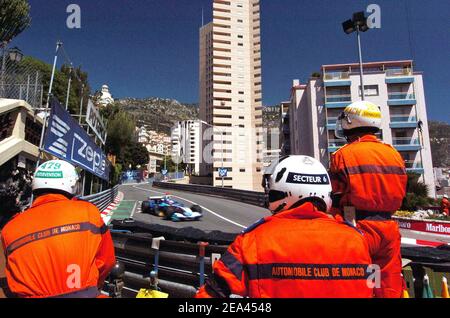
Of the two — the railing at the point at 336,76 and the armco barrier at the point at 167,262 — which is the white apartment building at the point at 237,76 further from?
the armco barrier at the point at 167,262

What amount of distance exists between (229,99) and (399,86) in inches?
1315

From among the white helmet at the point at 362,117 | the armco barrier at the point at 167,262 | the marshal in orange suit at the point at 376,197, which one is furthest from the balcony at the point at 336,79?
the marshal in orange suit at the point at 376,197

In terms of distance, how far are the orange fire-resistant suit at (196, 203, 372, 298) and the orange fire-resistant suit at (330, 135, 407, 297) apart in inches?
30.3

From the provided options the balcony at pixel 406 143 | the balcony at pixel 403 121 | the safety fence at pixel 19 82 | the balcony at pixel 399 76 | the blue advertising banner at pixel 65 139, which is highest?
the balcony at pixel 399 76

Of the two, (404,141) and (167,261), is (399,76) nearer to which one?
(404,141)

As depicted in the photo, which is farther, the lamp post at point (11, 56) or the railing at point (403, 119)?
the railing at point (403, 119)

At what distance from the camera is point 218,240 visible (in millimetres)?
3461

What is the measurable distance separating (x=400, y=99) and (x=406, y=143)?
6.16 metres

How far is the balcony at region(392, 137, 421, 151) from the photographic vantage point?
129 feet

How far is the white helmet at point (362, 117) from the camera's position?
2.29 m

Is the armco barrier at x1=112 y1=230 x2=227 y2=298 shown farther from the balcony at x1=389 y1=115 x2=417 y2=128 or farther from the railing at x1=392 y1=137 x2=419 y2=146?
the balcony at x1=389 y1=115 x2=417 y2=128

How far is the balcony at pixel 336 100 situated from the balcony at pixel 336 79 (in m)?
1.67

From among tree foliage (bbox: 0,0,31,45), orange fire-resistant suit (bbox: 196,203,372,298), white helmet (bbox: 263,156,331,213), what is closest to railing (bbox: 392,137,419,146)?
tree foliage (bbox: 0,0,31,45)
